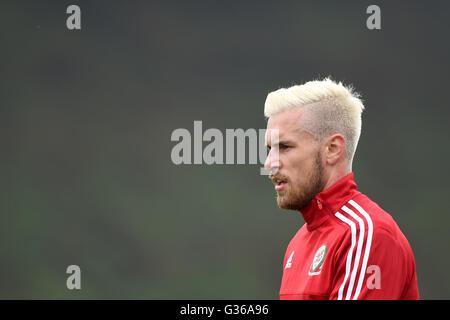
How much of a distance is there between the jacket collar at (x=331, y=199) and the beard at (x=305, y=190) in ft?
0.08

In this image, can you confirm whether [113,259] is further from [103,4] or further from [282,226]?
[103,4]

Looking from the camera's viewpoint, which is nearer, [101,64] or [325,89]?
[325,89]

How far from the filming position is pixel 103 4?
690cm

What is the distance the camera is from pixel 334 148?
1.99m

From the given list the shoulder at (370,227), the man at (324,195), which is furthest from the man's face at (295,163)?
the shoulder at (370,227)

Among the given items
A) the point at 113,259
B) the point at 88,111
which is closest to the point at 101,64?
the point at 88,111

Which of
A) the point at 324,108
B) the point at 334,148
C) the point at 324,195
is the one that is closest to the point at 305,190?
the point at 324,195

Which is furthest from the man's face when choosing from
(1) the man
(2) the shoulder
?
(2) the shoulder

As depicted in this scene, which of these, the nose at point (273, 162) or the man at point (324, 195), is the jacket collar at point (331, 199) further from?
the nose at point (273, 162)

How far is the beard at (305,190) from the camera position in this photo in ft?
6.46

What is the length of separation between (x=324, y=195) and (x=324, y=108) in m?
0.30

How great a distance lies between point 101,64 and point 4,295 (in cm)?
275

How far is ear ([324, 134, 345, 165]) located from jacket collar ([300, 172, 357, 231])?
71mm
